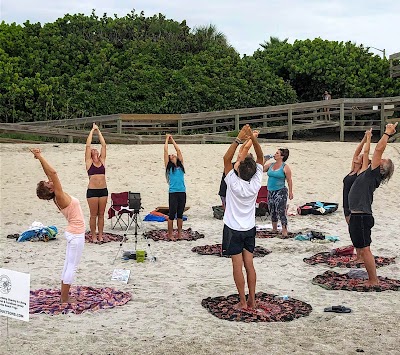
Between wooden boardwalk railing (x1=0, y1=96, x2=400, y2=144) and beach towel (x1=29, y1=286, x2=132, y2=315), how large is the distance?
523 inches

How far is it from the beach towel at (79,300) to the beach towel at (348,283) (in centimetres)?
224

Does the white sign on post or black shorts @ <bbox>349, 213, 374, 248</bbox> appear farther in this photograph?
black shorts @ <bbox>349, 213, 374, 248</bbox>

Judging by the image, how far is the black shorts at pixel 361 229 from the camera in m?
8.20

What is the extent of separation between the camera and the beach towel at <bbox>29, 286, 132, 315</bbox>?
733cm

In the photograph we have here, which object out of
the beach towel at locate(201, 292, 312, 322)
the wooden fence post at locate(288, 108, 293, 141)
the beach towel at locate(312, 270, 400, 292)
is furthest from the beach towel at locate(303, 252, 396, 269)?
the wooden fence post at locate(288, 108, 293, 141)

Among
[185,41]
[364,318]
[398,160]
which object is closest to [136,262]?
[364,318]

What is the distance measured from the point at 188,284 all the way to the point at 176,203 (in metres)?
3.06

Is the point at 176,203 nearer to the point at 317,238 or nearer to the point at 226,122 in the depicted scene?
the point at 317,238

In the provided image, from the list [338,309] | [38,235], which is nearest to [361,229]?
[338,309]

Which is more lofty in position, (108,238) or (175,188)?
(175,188)

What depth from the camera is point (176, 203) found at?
11570 mm

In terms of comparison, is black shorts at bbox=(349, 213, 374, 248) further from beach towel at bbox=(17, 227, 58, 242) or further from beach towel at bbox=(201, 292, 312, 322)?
beach towel at bbox=(17, 227, 58, 242)

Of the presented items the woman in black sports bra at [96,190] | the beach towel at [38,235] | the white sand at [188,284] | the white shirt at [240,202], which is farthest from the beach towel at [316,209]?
the white shirt at [240,202]

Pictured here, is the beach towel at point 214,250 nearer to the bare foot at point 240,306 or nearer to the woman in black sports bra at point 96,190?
the woman in black sports bra at point 96,190
